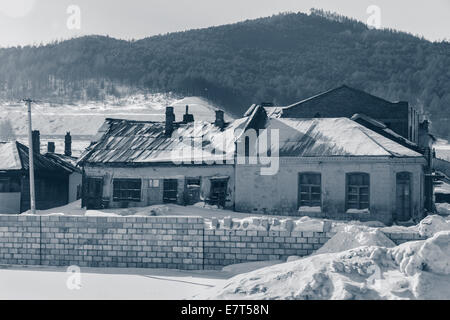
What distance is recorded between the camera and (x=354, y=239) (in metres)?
16.6

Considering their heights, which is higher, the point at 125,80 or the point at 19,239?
the point at 125,80

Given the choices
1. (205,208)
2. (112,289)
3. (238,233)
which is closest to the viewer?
(112,289)


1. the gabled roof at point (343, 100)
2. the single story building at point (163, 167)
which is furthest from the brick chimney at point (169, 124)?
the gabled roof at point (343, 100)

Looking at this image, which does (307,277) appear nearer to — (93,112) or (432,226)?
(432,226)

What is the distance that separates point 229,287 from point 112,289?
382 cm

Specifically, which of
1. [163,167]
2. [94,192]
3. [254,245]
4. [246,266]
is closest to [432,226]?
[254,245]

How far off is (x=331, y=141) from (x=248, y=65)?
133 meters

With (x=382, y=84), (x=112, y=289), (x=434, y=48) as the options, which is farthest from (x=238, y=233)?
(x=434, y=48)

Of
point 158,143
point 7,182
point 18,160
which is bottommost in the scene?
point 7,182

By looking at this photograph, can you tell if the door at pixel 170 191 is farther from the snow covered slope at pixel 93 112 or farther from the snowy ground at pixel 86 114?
the snow covered slope at pixel 93 112

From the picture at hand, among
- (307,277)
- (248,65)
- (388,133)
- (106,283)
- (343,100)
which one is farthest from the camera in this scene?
(248,65)

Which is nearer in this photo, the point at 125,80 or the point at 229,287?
the point at 229,287

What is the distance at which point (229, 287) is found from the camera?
1298 centimetres
